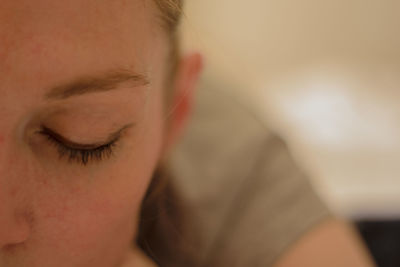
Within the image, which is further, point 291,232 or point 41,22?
point 291,232

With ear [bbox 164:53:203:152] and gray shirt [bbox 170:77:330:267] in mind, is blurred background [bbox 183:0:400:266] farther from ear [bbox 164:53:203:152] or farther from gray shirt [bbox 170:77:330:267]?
ear [bbox 164:53:203:152]

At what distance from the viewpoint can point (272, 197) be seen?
2.03 ft

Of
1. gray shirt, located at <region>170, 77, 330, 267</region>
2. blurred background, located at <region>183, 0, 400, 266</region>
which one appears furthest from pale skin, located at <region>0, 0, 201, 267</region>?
blurred background, located at <region>183, 0, 400, 266</region>

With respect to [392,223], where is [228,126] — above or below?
above

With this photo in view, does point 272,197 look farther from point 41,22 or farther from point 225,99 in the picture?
point 41,22

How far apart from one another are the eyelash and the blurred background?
0.81 m

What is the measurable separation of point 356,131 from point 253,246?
2.46 ft

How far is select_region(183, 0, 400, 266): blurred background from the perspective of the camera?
117cm

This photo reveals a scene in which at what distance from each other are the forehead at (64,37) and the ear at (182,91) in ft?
0.45

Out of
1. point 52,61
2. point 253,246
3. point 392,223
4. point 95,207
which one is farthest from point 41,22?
point 392,223

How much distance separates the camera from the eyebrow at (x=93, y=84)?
0.90 ft

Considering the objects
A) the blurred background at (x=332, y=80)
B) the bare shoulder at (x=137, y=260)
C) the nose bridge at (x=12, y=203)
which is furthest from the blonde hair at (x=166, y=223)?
the blurred background at (x=332, y=80)

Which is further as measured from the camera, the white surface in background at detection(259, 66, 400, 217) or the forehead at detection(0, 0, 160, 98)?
the white surface in background at detection(259, 66, 400, 217)

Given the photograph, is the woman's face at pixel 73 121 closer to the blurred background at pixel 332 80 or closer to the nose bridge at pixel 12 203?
the nose bridge at pixel 12 203
